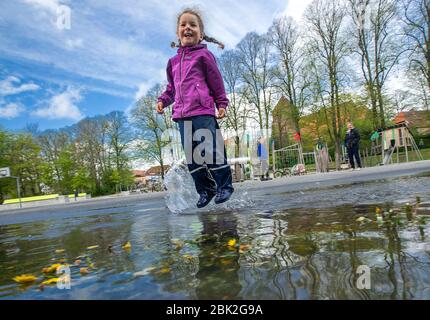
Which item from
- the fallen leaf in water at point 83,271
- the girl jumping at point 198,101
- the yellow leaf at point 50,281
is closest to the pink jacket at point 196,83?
the girl jumping at point 198,101

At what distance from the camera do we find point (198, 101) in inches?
132

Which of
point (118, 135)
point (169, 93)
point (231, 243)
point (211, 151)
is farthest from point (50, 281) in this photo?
point (118, 135)

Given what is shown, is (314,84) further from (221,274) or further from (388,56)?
(221,274)

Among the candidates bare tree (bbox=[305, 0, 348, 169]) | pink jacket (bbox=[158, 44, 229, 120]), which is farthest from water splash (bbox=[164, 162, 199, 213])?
bare tree (bbox=[305, 0, 348, 169])

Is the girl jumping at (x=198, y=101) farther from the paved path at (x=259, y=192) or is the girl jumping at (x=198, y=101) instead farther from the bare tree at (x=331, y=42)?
the bare tree at (x=331, y=42)

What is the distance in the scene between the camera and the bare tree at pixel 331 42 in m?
25.1

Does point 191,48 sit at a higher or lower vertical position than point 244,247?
higher

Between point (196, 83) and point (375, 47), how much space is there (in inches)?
974

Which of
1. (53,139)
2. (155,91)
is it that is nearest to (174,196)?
(155,91)

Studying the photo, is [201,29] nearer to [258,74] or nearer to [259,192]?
[259,192]
